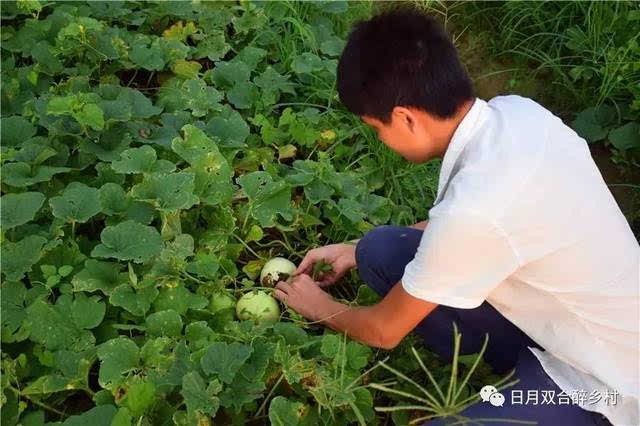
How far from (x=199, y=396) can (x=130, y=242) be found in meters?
0.54

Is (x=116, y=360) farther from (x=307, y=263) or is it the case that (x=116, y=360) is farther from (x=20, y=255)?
(x=307, y=263)

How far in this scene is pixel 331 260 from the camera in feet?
7.75

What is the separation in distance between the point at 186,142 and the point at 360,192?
2.18ft

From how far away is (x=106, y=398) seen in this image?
1897 mm

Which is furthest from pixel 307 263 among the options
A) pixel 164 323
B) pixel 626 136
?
pixel 626 136

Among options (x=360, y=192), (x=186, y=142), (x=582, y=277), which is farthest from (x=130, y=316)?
(x=582, y=277)

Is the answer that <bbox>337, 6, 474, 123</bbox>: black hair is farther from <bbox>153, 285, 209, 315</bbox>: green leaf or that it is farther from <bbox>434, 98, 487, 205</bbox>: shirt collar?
<bbox>153, 285, 209, 315</bbox>: green leaf

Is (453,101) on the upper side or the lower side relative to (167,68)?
upper

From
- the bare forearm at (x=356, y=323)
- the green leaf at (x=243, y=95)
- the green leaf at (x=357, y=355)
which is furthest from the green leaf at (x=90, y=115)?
the green leaf at (x=357, y=355)

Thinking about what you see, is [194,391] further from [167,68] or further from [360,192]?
[167,68]

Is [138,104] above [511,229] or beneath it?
beneath

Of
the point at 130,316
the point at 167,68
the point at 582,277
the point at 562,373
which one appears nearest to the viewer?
the point at 582,277

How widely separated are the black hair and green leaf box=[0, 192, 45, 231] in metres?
1.06
